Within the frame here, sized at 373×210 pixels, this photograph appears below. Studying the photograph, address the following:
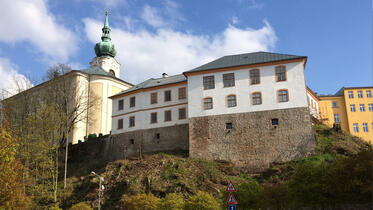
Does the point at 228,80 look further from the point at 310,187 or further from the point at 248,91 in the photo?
the point at 310,187

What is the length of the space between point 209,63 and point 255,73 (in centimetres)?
581

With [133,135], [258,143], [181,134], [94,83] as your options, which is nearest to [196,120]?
[181,134]

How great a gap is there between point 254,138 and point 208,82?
7598 millimetres

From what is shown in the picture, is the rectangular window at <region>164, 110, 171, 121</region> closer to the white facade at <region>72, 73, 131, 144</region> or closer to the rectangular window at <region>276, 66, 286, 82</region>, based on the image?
the rectangular window at <region>276, 66, 286, 82</region>

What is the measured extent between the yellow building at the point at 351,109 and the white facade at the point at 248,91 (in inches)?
821

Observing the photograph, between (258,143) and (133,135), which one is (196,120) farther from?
(133,135)

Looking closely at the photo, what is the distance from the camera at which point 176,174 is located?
30547mm

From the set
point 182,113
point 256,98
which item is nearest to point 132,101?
point 182,113

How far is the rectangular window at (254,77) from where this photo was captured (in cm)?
3494

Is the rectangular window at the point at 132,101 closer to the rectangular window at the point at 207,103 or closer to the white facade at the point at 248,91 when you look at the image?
the white facade at the point at 248,91

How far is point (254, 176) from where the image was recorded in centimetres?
3148

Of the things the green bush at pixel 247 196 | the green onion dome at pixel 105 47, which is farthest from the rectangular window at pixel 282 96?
the green onion dome at pixel 105 47

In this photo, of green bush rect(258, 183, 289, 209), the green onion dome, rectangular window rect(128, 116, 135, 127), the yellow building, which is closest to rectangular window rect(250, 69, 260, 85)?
rectangular window rect(128, 116, 135, 127)

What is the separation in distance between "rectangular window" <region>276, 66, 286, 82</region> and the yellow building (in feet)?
68.7
